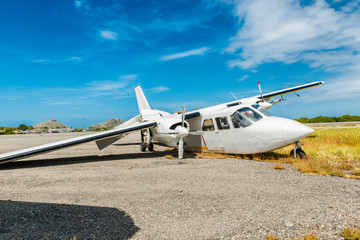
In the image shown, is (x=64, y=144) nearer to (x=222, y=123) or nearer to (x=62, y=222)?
(x=62, y=222)

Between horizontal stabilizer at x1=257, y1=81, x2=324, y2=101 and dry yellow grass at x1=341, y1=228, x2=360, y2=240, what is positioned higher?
horizontal stabilizer at x1=257, y1=81, x2=324, y2=101

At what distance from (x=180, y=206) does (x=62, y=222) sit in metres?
2.21

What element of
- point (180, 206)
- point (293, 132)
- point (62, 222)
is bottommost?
point (180, 206)

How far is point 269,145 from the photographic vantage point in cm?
912

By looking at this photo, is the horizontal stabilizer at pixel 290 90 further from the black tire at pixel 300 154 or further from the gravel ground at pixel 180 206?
the gravel ground at pixel 180 206

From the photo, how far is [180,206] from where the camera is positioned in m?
4.53

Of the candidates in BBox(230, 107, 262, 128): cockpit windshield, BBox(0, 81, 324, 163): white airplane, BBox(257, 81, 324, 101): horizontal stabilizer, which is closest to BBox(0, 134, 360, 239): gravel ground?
BBox(0, 81, 324, 163): white airplane

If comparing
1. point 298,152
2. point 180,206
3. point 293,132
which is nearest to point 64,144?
point 180,206

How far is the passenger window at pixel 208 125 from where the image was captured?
11.5 m

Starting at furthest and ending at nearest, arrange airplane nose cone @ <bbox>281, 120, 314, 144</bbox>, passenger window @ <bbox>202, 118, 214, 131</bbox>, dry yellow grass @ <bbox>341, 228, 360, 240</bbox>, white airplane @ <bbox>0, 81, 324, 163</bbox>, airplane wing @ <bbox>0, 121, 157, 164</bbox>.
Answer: passenger window @ <bbox>202, 118, 214, 131</bbox>
airplane wing @ <bbox>0, 121, 157, 164</bbox>
white airplane @ <bbox>0, 81, 324, 163</bbox>
airplane nose cone @ <bbox>281, 120, 314, 144</bbox>
dry yellow grass @ <bbox>341, 228, 360, 240</bbox>

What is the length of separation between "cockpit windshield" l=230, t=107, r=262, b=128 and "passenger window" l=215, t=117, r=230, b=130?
0.40m

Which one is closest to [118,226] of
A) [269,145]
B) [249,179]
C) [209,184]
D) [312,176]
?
[209,184]

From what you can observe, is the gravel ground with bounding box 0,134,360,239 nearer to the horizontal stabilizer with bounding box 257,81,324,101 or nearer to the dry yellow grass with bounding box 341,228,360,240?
the dry yellow grass with bounding box 341,228,360,240

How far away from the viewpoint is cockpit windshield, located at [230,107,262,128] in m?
9.88
